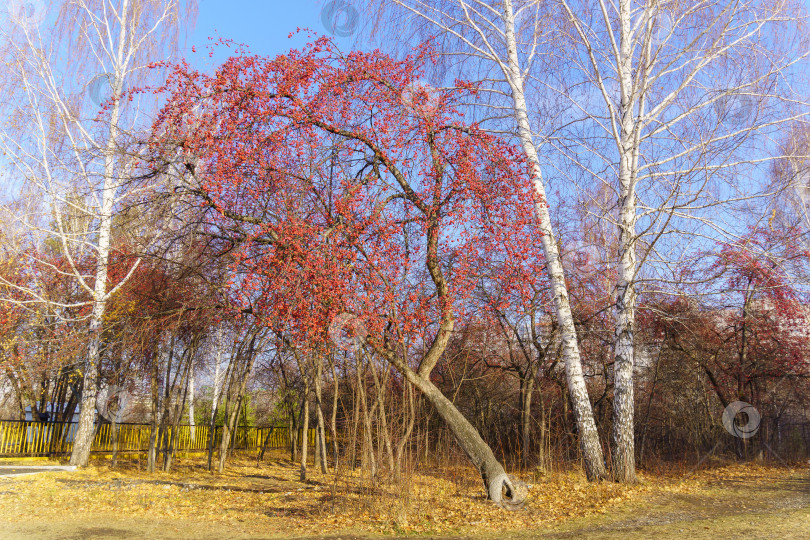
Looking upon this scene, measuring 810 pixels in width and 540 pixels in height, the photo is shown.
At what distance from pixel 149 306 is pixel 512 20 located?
30.9ft

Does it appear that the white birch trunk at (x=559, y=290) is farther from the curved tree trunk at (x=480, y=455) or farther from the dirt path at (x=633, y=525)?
the curved tree trunk at (x=480, y=455)

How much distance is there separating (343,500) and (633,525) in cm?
337

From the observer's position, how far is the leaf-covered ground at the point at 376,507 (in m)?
6.13

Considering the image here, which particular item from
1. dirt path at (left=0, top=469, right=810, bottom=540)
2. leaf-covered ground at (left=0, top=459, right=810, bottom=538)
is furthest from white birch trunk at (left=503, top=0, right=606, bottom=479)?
dirt path at (left=0, top=469, right=810, bottom=540)

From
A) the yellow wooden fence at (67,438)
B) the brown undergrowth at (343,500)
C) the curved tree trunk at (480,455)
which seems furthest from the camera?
the yellow wooden fence at (67,438)

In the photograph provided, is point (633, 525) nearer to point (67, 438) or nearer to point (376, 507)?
point (376, 507)

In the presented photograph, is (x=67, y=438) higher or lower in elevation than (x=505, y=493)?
higher

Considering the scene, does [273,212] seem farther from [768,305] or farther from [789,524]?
[768,305]

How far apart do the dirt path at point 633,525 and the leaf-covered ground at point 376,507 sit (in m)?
0.01

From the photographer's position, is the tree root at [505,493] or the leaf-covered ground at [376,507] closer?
the leaf-covered ground at [376,507]

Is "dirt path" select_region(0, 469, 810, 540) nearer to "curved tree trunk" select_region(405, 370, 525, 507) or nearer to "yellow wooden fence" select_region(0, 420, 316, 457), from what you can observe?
"curved tree trunk" select_region(405, 370, 525, 507)

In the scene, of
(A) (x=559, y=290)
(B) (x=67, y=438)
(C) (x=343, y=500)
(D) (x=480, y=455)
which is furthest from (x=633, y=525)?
(B) (x=67, y=438)

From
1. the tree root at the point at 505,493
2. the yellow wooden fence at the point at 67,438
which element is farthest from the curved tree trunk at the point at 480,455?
the yellow wooden fence at the point at 67,438

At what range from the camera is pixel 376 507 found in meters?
6.43
